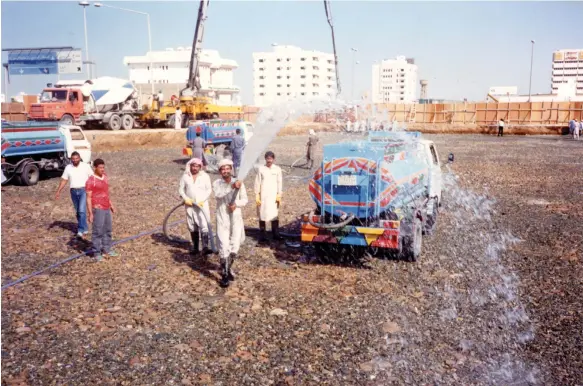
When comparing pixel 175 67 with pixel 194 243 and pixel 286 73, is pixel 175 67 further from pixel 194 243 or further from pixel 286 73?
pixel 194 243

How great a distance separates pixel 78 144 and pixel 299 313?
15808mm

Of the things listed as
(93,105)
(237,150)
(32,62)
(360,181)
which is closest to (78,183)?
(360,181)

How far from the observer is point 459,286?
297 inches

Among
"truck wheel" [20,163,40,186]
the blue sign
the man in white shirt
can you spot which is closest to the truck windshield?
"truck wheel" [20,163,40,186]

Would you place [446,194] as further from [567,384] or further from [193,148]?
[567,384]

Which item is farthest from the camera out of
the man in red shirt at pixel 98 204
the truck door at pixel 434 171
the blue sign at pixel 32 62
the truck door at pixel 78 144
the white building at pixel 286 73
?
the white building at pixel 286 73

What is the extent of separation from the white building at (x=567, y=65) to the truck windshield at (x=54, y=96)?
614ft

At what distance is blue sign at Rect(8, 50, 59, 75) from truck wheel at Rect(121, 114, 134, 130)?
1012 inches

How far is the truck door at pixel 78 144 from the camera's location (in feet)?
62.1

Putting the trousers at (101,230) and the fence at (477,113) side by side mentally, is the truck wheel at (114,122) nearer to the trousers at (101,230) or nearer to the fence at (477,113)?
the fence at (477,113)

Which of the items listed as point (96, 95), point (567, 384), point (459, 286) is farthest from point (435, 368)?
point (96, 95)

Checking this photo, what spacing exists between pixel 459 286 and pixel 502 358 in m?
2.27

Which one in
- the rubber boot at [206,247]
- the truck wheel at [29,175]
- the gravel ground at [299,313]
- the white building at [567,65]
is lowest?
the gravel ground at [299,313]

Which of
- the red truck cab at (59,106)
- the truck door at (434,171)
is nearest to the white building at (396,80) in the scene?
the red truck cab at (59,106)
